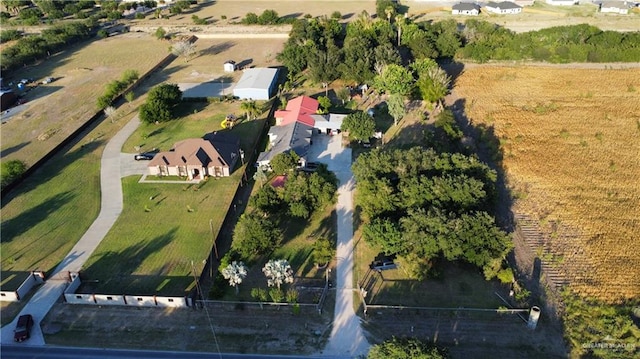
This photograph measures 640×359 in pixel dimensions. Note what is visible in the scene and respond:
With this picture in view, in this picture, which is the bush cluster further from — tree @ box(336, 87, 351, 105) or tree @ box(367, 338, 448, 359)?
tree @ box(367, 338, 448, 359)

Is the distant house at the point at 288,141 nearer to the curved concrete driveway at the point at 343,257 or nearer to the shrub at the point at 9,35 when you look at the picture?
the curved concrete driveway at the point at 343,257

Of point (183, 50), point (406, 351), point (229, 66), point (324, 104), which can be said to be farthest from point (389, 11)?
point (406, 351)

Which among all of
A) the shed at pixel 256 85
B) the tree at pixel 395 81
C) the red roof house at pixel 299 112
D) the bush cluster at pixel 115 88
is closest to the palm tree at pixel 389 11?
the shed at pixel 256 85

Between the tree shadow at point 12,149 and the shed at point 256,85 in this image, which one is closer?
the tree shadow at point 12,149

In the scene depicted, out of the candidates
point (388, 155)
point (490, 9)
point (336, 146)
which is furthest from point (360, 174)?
point (490, 9)

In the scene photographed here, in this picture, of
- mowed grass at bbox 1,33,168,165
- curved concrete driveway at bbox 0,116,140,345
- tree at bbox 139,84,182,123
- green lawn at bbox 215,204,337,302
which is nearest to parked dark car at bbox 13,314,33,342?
curved concrete driveway at bbox 0,116,140,345

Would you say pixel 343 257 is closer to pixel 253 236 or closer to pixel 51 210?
pixel 253 236
